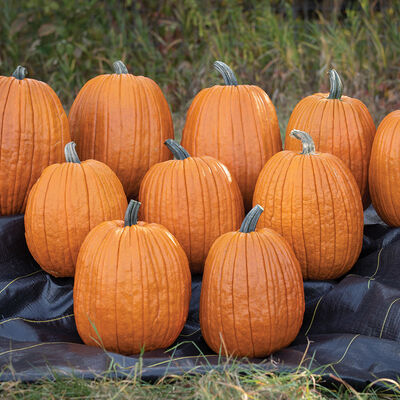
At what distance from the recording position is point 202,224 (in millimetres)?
2289

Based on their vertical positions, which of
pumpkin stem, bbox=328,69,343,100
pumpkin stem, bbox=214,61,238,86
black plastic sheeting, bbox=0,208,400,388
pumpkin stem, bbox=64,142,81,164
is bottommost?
black plastic sheeting, bbox=0,208,400,388

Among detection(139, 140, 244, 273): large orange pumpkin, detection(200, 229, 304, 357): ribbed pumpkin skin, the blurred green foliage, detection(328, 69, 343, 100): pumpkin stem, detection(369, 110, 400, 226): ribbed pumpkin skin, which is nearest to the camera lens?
detection(200, 229, 304, 357): ribbed pumpkin skin

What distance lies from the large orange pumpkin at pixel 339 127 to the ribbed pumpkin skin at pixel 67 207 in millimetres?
959

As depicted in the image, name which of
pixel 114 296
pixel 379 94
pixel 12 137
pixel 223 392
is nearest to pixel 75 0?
pixel 379 94

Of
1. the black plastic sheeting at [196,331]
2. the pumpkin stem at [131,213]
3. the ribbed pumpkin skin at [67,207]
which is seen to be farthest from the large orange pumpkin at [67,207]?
the pumpkin stem at [131,213]

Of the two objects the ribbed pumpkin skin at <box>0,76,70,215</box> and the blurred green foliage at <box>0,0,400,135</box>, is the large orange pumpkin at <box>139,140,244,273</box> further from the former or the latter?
the blurred green foliage at <box>0,0,400,135</box>

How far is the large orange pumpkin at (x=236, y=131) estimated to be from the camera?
8.38 ft

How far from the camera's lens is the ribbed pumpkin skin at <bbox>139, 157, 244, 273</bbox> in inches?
89.1

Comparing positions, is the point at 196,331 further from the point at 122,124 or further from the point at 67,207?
the point at 122,124

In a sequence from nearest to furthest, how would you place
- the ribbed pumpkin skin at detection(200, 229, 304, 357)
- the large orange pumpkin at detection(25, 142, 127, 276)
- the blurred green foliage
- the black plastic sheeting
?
the black plastic sheeting, the ribbed pumpkin skin at detection(200, 229, 304, 357), the large orange pumpkin at detection(25, 142, 127, 276), the blurred green foliage

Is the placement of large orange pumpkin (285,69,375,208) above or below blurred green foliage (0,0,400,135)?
below

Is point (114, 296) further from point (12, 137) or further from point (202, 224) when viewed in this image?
point (12, 137)

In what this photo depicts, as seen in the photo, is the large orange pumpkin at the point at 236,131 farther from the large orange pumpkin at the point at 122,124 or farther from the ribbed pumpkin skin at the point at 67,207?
the ribbed pumpkin skin at the point at 67,207

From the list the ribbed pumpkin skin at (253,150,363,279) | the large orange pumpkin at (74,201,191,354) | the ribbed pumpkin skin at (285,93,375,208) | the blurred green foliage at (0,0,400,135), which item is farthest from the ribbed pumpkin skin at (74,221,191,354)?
the blurred green foliage at (0,0,400,135)
